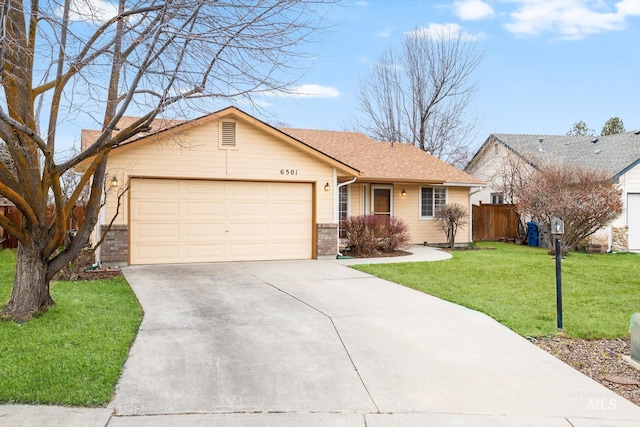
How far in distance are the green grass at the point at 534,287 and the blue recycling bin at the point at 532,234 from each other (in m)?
5.02

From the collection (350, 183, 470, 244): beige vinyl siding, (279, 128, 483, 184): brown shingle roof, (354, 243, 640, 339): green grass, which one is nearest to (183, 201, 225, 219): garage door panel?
(354, 243, 640, 339): green grass

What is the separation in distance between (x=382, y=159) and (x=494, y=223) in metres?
6.59

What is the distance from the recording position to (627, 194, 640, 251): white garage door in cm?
1816

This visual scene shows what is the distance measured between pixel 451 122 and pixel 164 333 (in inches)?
1023

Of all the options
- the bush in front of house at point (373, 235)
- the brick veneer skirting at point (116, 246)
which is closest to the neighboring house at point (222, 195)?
the brick veneer skirting at point (116, 246)

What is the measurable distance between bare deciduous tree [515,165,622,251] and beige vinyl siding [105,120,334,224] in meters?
7.53

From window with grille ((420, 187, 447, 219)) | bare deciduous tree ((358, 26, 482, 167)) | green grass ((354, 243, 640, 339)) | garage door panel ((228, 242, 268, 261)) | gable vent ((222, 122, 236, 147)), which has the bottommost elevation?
green grass ((354, 243, 640, 339))

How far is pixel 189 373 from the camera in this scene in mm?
4785

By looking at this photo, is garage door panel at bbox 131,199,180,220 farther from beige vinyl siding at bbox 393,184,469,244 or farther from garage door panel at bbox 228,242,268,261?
beige vinyl siding at bbox 393,184,469,244

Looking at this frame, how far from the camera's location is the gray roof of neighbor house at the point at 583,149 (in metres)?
18.9

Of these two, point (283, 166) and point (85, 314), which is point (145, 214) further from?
point (85, 314)

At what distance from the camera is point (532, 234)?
65.8 feet

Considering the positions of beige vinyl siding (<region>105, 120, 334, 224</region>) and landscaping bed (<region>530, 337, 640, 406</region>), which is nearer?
landscaping bed (<region>530, 337, 640, 406</region>)

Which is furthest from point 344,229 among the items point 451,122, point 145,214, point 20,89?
point 451,122
